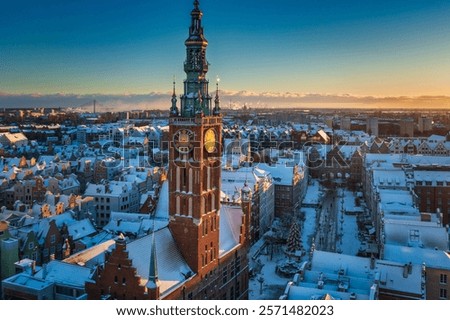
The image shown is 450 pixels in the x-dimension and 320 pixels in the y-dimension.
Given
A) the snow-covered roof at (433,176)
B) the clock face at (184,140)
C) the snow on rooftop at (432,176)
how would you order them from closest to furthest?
1. the clock face at (184,140)
2. the snow-covered roof at (433,176)
3. the snow on rooftop at (432,176)

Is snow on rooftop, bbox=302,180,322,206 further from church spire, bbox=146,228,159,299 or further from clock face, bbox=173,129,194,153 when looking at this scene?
church spire, bbox=146,228,159,299

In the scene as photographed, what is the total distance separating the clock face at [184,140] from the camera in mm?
20594

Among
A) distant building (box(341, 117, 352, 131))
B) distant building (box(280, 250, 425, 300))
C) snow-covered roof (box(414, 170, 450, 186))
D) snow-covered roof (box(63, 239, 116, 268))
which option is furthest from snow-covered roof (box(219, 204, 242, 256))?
distant building (box(341, 117, 352, 131))

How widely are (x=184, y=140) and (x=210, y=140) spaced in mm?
1331

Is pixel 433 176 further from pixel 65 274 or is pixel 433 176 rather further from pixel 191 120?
pixel 65 274

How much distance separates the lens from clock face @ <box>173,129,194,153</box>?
811 inches

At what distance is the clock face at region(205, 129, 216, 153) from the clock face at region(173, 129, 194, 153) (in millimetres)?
765

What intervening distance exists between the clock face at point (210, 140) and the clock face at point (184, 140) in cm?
76

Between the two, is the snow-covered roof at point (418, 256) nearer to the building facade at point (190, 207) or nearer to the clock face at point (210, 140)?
the building facade at point (190, 207)

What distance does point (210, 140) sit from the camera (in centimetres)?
2134

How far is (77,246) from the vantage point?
30922 millimetres

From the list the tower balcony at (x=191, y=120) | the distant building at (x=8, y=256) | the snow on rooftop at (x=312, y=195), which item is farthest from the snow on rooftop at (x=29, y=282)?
the snow on rooftop at (x=312, y=195)
